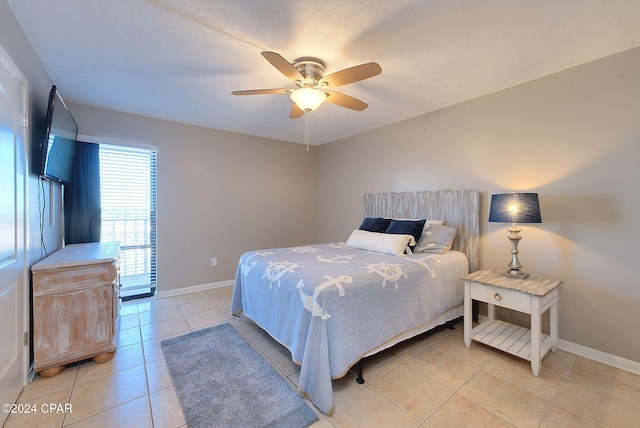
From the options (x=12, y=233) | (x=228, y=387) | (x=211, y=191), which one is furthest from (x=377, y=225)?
(x=12, y=233)

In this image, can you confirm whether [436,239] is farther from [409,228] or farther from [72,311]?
[72,311]

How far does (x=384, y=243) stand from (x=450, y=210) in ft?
3.08

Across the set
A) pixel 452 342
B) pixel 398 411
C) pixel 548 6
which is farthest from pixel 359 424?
pixel 548 6

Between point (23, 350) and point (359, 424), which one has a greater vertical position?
point (23, 350)

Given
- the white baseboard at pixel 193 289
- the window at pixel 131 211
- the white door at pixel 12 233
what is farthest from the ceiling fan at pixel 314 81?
the white baseboard at pixel 193 289

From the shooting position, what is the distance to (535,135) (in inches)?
96.9

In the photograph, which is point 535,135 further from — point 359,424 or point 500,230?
point 359,424

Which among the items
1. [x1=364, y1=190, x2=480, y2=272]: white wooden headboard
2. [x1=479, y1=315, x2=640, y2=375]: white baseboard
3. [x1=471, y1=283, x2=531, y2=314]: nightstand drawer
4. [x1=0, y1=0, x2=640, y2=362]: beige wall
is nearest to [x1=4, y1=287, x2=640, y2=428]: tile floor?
[x1=479, y1=315, x2=640, y2=375]: white baseboard

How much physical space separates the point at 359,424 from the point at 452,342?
1378 mm

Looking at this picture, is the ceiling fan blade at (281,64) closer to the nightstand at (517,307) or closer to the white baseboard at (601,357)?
the nightstand at (517,307)

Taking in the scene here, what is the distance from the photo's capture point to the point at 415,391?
5.89 ft

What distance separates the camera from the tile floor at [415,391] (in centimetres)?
155

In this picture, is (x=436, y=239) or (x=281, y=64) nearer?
(x=281, y=64)

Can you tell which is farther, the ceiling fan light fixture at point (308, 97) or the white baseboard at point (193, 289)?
the white baseboard at point (193, 289)
